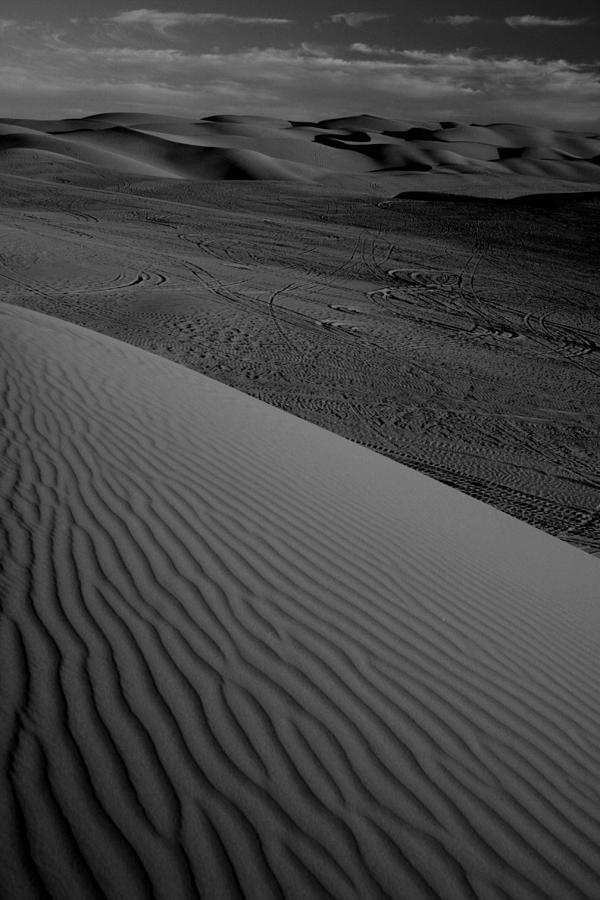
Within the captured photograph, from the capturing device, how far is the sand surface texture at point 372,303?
8672mm

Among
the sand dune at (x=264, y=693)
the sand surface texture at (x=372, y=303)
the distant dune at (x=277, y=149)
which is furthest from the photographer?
the distant dune at (x=277, y=149)

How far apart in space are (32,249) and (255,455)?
586 inches

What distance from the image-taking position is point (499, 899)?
6.44ft

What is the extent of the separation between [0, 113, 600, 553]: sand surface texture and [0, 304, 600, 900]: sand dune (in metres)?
Result: 3.51

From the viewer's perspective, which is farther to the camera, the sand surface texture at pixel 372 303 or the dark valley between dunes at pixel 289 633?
the sand surface texture at pixel 372 303

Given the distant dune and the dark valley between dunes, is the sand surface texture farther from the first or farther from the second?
the distant dune

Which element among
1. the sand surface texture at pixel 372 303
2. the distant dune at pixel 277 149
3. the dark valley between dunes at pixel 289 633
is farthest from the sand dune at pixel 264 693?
the distant dune at pixel 277 149

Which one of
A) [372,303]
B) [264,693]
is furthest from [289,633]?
[372,303]

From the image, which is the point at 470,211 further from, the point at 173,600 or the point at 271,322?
the point at 173,600

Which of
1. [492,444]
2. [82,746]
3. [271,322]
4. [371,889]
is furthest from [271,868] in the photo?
[271,322]

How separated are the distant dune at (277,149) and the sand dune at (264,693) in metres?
45.0

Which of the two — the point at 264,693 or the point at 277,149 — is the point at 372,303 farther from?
the point at 277,149

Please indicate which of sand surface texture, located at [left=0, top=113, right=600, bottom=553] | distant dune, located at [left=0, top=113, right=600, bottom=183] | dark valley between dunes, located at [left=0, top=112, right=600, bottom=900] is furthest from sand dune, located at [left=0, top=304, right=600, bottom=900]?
distant dune, located at [left=0, top=113, right=600, bottom=183]

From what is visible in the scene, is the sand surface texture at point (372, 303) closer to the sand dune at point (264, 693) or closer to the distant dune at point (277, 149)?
the sand dune at point (264, 693)
